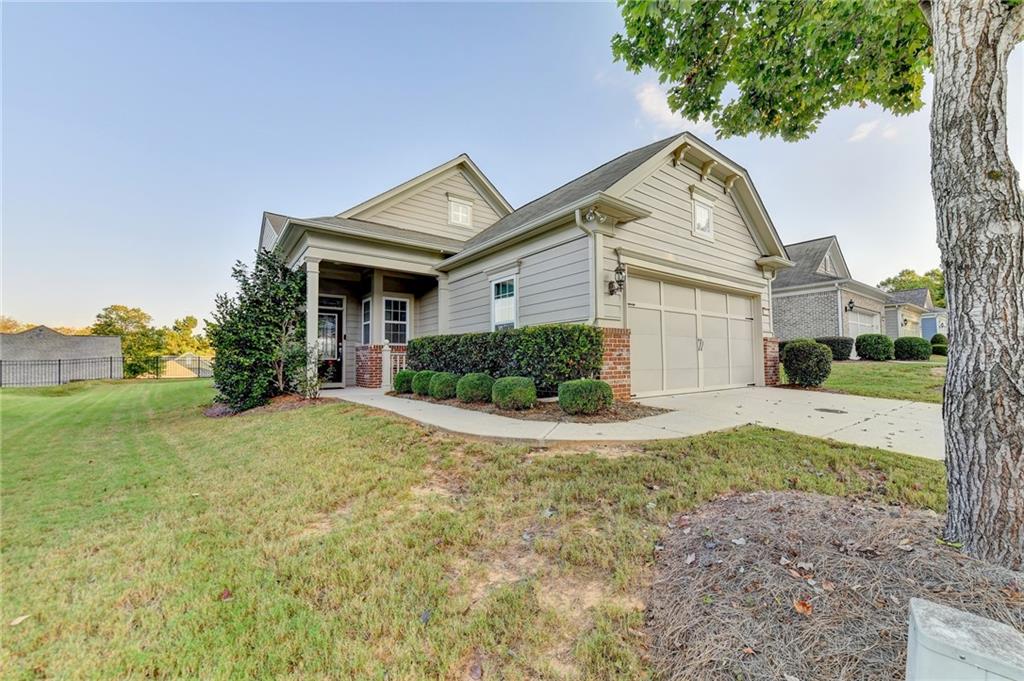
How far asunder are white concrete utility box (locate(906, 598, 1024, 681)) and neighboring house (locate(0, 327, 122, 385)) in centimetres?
3291

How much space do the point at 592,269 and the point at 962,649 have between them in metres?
6.38

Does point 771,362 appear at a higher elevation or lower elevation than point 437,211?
lower

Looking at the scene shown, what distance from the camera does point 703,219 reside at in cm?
920

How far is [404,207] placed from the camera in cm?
1234

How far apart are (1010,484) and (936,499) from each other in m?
1.40

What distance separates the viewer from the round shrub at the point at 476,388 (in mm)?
7184

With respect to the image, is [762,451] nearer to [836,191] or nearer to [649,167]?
[649,167]

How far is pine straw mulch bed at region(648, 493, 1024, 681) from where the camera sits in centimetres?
156

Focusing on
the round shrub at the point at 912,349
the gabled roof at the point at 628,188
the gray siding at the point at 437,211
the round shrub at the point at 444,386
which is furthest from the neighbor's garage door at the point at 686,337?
the round shrub at the point at 912,349

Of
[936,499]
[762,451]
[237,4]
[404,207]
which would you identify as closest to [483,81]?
[404,207]

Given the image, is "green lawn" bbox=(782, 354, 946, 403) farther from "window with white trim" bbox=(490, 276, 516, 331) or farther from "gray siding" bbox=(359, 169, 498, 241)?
"gray siding" bbox=(359, 169, 498, 241)

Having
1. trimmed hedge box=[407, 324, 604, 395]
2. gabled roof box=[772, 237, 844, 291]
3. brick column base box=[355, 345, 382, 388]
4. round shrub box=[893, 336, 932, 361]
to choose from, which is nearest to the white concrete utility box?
trimmed hedge box=[407, 324, 604, 395]

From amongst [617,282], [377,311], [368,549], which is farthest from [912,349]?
[368,549]

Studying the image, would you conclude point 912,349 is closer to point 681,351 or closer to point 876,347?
point 876,347
